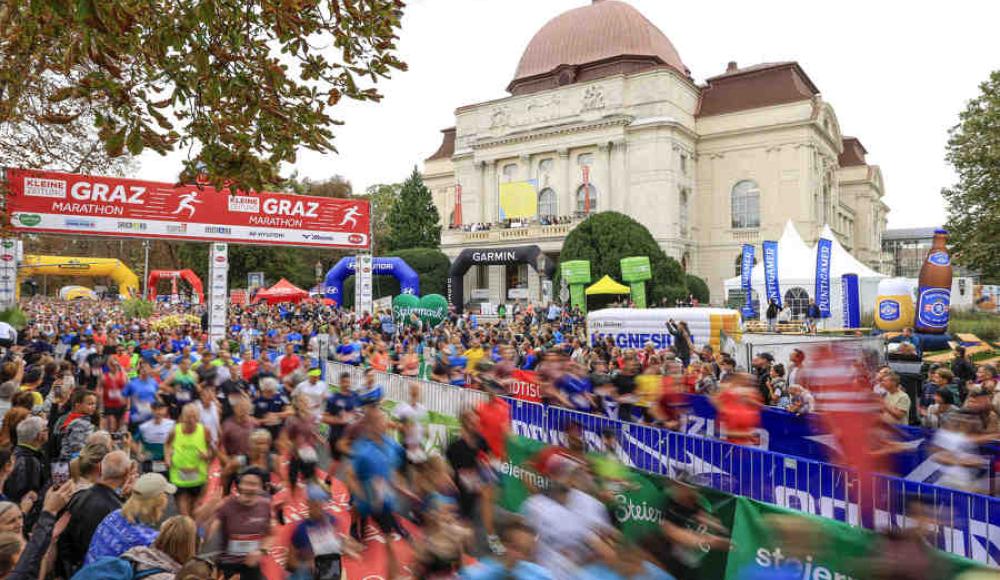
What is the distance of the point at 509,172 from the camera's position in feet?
161

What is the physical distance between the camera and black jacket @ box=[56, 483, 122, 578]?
4371mm

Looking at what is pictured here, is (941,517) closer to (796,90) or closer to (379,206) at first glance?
(796,90)

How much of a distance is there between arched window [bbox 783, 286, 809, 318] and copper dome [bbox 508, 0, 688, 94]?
2386 centimetres

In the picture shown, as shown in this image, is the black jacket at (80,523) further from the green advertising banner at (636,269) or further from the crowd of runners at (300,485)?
the green advertising banner at (636,269)

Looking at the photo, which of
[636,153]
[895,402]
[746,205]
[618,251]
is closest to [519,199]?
[636,153]

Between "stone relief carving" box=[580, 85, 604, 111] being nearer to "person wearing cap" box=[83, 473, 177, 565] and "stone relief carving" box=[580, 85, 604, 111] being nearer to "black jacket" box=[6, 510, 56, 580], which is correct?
"person wearing cap" box=[83, 473, 177, 565]

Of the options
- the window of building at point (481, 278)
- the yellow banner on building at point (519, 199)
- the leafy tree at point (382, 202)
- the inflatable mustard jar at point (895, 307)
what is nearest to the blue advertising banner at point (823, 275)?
the inflatable mustard jar at point (895, 307)

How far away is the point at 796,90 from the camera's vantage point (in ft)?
142

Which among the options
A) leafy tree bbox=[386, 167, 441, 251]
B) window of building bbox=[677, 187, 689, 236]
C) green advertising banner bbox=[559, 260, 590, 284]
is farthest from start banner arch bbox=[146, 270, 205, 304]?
window of building bbox=[677, 187, 689, 236]

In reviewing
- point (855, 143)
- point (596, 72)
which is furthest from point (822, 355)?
point (855, 143)

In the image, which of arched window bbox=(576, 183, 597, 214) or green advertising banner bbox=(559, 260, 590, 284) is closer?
green advertising banner bbox=(559, 260, 590, 284)

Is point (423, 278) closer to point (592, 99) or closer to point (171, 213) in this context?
point (592, 99)

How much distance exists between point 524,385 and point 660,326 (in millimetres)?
7675

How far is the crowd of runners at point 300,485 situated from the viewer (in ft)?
13.7
